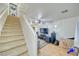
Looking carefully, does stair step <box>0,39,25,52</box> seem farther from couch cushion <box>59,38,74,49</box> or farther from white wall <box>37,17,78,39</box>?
couch cushion <box>59,38,74,49</box>

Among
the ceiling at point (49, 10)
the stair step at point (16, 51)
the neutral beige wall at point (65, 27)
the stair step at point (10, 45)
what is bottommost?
the stair step at point (16, 51)

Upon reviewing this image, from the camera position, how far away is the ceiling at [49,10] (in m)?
1.54

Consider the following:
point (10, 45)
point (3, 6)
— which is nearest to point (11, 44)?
point (10, 45)

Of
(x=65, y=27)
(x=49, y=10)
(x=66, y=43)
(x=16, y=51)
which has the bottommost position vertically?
(x=16, y=51)

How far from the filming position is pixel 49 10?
62.9 inches

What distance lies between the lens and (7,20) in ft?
6.66

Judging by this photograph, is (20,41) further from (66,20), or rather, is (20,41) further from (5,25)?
(66,20)

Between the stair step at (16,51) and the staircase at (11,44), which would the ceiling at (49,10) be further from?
the stair step at (16,51)

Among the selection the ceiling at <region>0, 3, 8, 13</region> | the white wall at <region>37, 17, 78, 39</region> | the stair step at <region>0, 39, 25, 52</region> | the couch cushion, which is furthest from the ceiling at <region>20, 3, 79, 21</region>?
the stair step at <region>0, 39, 25, 52</region>

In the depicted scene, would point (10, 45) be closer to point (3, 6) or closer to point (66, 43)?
point (3, 6)

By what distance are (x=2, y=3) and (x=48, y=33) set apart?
0.77 metres

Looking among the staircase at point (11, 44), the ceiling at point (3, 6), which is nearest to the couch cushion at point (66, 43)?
the staircase at point (11, 44)

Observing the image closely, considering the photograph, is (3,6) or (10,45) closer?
(3,6)

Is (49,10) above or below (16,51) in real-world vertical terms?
above
